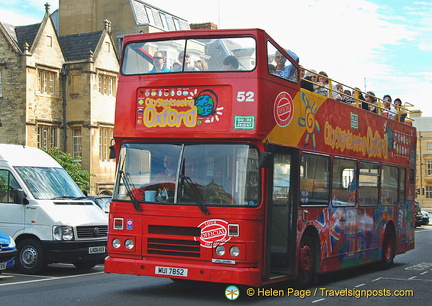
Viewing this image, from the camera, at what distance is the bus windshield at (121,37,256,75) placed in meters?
12.0

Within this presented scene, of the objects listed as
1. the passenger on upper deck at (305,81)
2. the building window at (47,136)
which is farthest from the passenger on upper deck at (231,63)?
the building window at (47,136)

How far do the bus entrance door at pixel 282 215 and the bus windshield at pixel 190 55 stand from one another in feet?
5.33

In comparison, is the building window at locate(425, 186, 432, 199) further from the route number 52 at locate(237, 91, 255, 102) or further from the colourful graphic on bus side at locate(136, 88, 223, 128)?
the route number 52 at locate(237, 91, 255, 102)

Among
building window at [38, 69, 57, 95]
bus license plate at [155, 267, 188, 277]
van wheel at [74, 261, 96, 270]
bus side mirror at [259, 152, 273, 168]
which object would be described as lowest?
van wheel at [74, 261, 96, 270]

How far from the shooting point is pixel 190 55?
486 inches

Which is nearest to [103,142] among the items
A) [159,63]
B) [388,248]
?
[388,248]

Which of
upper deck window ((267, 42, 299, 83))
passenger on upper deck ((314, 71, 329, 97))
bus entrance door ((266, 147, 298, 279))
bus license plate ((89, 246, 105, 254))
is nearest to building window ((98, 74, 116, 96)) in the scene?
bus license plate ((89, 246, 105, 254))

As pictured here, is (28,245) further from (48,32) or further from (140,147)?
(48,32)

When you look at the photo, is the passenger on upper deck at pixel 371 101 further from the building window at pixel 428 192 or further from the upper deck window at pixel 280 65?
the building window at pixel 428 192

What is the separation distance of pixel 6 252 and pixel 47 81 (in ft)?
114

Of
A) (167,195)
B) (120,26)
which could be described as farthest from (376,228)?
(120,26)

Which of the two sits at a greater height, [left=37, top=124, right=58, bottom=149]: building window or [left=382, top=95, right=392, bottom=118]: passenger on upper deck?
[left=37, top=124, right=58, bottom=149]: building window

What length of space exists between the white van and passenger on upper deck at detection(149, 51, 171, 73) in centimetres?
532

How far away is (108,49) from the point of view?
51281 mm
